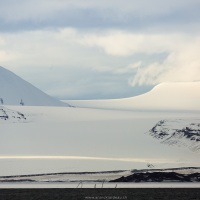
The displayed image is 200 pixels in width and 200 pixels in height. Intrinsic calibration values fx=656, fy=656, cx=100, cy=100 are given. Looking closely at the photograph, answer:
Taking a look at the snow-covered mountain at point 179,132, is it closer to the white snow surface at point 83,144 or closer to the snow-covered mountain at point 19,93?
the white snow surface at point 83,144

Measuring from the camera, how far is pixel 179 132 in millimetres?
58406

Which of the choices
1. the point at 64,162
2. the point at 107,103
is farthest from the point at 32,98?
the point at 64,162

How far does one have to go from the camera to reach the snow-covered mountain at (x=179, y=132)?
57219 mm

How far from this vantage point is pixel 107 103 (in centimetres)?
11094

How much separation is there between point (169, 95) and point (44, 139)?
49142 mm

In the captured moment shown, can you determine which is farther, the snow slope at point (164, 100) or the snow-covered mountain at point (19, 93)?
the snow slope at point (164, 100)

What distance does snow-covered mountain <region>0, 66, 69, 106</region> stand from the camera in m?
90.6

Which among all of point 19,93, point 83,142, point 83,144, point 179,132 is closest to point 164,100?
point 19,93
